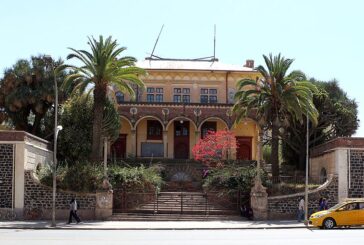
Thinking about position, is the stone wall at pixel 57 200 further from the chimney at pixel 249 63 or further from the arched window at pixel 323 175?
the chimney at pixel 249 63

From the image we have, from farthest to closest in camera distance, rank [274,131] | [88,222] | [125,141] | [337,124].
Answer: [125,141]
[337,124]
[274,131]
[88,222]

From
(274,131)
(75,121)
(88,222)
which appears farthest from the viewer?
(75,121)

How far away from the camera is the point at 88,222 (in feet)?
109

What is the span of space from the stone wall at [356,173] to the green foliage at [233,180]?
517cm

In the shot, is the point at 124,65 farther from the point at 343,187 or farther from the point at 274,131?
the point at 343,187

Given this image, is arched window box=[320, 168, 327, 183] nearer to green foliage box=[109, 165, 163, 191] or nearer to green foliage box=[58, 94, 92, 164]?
green foliage box=[109, 165, 163, 191]

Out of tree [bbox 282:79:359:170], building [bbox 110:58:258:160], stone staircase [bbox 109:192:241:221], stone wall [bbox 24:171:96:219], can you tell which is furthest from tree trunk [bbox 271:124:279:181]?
building [bbox 110:58:258:160]

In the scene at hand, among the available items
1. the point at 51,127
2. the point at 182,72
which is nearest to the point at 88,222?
the point at 51,127

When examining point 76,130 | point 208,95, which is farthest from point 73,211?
point 208,95

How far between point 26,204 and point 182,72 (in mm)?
24832

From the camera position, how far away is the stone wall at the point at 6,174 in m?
35.2

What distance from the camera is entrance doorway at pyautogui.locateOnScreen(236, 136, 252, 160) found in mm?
55625

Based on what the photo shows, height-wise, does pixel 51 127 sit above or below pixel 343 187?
above

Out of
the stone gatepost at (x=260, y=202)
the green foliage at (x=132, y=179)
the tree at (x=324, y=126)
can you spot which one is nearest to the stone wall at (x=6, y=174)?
the green foliage at (x=132, y=179)
